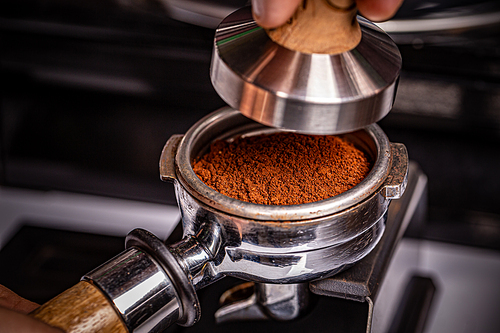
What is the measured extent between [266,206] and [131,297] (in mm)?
164

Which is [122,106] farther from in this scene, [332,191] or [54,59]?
[332,191]

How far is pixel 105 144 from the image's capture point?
46.3 inches

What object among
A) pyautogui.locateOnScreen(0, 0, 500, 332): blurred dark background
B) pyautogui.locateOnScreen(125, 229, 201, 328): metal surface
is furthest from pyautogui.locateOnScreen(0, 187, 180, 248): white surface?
pyautogui.locateOnScreen(125, 229, 201, 328): metal surface

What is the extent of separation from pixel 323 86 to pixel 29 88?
93 centimetres

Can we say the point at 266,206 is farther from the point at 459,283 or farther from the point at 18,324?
the point at 459,283

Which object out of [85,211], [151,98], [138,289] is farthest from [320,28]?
[85,211]

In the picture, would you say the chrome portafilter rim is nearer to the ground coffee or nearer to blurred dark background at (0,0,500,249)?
the ground coffee

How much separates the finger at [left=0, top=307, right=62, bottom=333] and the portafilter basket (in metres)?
0.02

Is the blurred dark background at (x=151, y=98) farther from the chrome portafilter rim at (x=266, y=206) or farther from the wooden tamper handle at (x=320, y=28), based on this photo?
the wooden tamper handle at (x=320, y=28)

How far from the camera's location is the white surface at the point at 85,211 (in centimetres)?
114

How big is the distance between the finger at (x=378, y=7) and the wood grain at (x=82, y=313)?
0.37m

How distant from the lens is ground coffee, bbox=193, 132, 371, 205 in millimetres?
555

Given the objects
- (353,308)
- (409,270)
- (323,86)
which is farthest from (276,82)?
(409,270)

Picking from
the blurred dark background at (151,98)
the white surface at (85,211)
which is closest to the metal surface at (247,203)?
the blurred dark background at (151,98)
